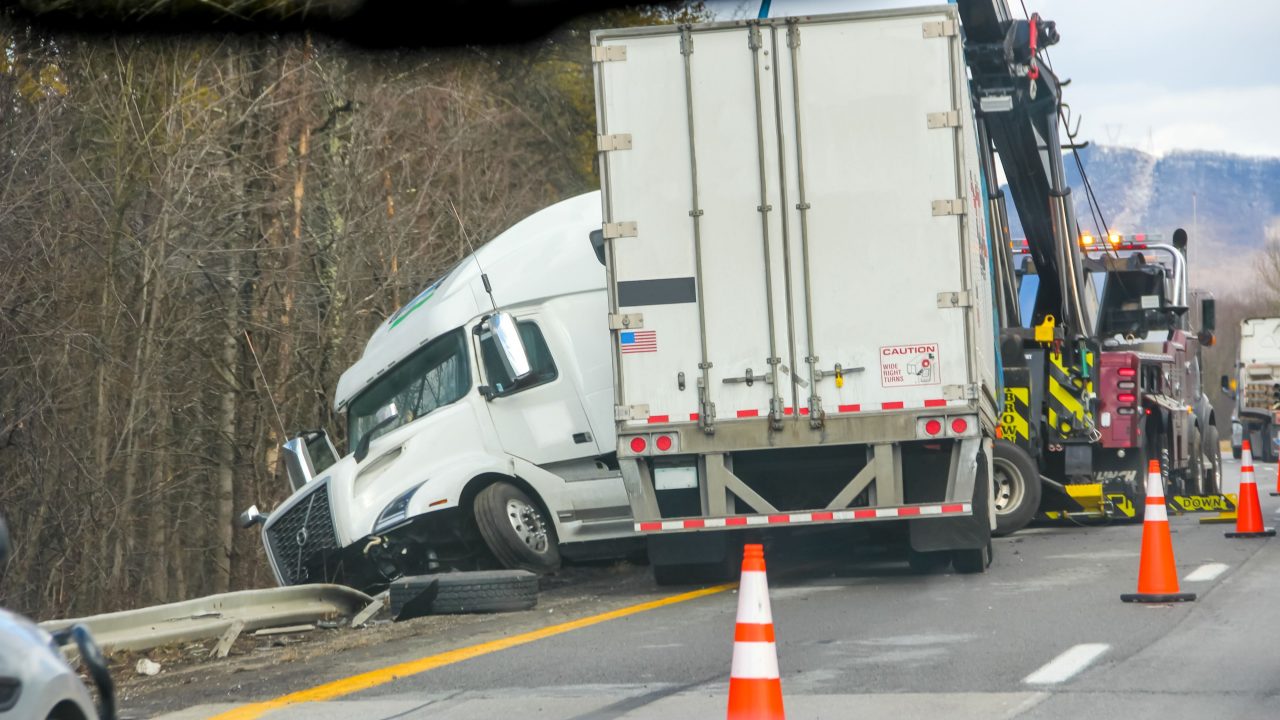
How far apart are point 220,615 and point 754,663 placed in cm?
534

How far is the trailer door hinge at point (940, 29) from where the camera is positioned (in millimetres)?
11906

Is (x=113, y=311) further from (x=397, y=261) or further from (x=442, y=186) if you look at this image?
(x=442, y=186)

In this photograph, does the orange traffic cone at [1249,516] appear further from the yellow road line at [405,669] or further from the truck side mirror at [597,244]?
the yellow road line at [405,669]

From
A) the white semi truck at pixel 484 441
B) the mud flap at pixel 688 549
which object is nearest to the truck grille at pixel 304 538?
the white semi truck at pixel 484 441

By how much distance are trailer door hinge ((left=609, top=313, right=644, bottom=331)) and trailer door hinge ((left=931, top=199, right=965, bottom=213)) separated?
2164 mm

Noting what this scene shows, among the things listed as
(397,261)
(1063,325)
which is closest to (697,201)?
(1063,325)

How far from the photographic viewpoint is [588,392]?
47.2 feet

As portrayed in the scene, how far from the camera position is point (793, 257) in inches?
472

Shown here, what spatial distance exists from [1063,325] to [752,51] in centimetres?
745

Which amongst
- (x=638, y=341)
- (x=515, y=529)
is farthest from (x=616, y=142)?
(x=515, y=529)

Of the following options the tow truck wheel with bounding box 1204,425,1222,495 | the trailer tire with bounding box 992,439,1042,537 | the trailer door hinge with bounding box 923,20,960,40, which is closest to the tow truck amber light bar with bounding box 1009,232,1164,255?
the tow truck wheel with bounding box 1204,425,1222,495

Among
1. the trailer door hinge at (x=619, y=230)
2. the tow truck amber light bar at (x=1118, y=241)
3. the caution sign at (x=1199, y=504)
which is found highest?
the tow truck amber light bar at (x=1118, y=241)

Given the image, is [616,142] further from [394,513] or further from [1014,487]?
[1014,487]

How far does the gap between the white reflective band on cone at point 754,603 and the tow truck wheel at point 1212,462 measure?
17.8m
